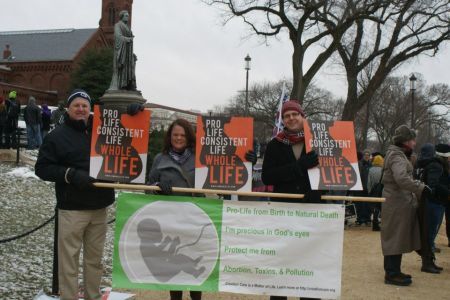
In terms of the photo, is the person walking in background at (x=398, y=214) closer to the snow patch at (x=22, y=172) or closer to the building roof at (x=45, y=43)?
the snow patch at (x=22, y=172)

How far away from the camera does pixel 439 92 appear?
64.1 metres

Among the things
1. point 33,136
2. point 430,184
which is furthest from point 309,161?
point 33,136

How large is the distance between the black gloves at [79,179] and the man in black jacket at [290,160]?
63.9 inches

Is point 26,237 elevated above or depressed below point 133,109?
below

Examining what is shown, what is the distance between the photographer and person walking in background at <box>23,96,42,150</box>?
16.8 meters

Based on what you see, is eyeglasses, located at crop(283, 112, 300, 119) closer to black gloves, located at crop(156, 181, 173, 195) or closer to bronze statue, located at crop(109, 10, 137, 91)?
black gloves, located at crop(156, 181, 173, 195)

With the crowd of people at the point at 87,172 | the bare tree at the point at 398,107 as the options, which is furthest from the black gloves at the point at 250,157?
the bare tree at the point at 398,107

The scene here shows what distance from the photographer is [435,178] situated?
26.3 ft

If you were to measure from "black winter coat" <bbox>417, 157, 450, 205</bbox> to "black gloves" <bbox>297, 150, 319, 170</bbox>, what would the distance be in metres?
4.08

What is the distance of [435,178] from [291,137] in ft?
13.8

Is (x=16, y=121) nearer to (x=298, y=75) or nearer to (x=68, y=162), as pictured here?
(x=298, y=75)

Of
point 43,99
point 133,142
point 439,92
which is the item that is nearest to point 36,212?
point 133,142

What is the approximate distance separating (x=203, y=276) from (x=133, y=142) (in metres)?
1.44

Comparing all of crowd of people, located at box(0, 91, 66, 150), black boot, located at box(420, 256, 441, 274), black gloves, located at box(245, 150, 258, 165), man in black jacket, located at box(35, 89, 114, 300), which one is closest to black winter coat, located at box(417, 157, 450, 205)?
black boot, located at box(420, 256, 441, 274)
